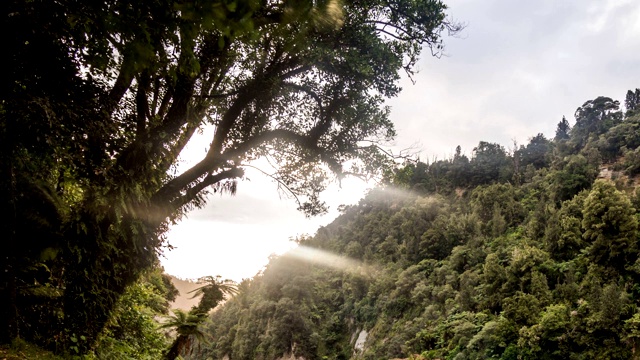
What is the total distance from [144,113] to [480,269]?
117 ft

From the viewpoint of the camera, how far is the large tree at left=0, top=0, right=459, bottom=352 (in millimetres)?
2691

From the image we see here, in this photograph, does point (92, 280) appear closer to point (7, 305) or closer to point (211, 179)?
point (7, 305)

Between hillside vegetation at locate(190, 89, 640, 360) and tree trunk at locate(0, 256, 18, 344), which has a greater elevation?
hillside vegetation at locate(190, 89, 640, 360)

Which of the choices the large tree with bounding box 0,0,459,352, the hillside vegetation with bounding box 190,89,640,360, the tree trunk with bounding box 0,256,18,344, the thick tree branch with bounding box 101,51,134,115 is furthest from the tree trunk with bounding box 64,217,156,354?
the hillside vegetation with bounding box 190,89,640,360

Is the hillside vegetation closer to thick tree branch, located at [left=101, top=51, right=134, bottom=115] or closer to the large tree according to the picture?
the large tree

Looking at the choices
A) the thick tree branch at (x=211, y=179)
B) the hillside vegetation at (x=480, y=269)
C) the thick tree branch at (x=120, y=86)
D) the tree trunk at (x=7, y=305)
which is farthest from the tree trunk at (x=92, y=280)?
the hillside vegetation at (x=480, y=269)

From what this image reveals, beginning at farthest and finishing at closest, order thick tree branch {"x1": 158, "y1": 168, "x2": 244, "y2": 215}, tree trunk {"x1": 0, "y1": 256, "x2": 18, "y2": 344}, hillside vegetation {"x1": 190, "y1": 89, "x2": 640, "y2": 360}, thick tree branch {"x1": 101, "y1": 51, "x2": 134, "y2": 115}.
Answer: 1. hillside vegetation {"x1": 190, "y1": 89, "x2": 640, "y2": 360}
2. thick tree branch {"x1": 158, "y1": 168, "x2": 244, "y2": 215}
3. tree trunk {"x1": 0, "y1": 256, "x2": 18, "y2": 344}
4. thick tree branch {"x1": 101, "y1": 51, "x2": 134, "y2": 115}

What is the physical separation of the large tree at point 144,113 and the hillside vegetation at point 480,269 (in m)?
2.12

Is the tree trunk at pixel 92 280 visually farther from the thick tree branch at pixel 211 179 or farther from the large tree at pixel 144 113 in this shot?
the thick tree branch at pixel 211 179

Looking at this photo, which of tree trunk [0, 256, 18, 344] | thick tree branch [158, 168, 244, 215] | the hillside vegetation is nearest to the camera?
tree trunk [0, 256, 18, 344]

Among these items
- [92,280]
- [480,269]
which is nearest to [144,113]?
[92,280]

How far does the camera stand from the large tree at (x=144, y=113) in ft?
8.83

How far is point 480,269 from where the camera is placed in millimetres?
34844

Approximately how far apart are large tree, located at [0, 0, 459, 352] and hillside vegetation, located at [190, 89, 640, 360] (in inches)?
83.5
